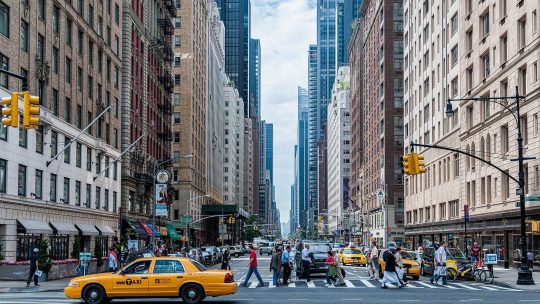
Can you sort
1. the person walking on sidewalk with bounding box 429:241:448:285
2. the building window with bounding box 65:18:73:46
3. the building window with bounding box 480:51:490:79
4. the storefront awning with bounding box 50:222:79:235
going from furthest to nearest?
the building window with bounding box 480:51:490:79, the building window with bounding box 65:18:73:46, the storefront awning with bounding box 50:222:79:235, the person walking on sidewalk with bounding box 429:241:448:285

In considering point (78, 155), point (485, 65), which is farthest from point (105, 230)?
point (485, 65)

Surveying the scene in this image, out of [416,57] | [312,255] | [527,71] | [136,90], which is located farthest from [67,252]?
[416,57]

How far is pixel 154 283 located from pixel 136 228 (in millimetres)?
45414

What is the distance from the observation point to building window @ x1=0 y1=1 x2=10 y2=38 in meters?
38.3

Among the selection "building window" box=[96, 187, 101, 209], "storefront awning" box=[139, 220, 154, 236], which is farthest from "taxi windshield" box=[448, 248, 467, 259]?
"storefront awning" box=[139, 220, 154, 236]

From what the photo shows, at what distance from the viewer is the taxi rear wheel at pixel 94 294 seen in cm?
2319

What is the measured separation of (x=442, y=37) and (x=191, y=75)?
1886 inches

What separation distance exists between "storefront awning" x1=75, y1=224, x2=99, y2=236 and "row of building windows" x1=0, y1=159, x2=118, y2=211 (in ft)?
5.00

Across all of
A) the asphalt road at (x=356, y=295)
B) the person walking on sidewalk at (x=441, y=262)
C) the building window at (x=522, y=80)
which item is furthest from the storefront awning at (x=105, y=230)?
the building window at (x=522, y=80)

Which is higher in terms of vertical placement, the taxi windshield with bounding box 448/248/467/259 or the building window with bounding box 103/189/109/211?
the building window with bounding box 103/189/109/211

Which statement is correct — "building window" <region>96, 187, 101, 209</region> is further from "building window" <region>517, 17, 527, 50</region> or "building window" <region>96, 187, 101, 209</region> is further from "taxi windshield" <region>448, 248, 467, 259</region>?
"building window" <region>517, 17, 527, 50</region>

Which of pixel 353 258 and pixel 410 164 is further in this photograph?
pixel 353 258

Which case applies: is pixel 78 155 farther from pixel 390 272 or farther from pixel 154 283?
pixel 154 283

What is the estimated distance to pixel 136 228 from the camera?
67.9 meters
